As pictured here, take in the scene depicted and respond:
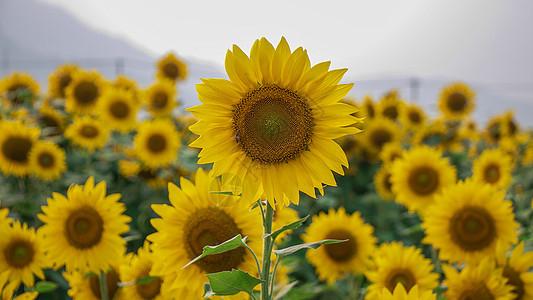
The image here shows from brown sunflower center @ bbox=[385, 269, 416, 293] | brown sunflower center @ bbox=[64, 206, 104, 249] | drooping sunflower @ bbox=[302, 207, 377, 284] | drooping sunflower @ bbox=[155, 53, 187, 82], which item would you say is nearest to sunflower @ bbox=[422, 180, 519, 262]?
brown sunflower center @ bbox=[385, 269, 416, 293]

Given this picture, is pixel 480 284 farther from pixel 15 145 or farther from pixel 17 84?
pixel 17 84

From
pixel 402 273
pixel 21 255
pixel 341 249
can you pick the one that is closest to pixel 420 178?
pixel 341 249

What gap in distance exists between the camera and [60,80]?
8.22 ft

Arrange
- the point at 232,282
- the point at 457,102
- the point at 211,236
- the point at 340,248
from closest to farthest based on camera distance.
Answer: the point at 232,282 < the point at 211,236 < the point at 340,248 < the point at 457,102

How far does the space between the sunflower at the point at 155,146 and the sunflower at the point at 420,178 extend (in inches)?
43.5

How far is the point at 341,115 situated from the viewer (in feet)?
2.16

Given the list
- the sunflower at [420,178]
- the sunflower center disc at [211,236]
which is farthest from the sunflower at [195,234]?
the sunflower at [420,178]

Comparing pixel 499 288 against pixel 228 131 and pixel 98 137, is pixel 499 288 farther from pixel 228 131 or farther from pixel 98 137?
pixel 98 137

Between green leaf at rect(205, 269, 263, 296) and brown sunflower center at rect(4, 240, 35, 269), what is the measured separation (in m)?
0.61

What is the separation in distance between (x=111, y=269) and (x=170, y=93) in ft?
5.42

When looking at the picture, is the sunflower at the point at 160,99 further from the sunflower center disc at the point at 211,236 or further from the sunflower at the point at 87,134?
the sunflower center disc at the point at 211,236

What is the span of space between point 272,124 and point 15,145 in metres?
1.54

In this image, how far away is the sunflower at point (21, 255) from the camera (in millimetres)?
957

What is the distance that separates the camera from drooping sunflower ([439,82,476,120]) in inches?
115
